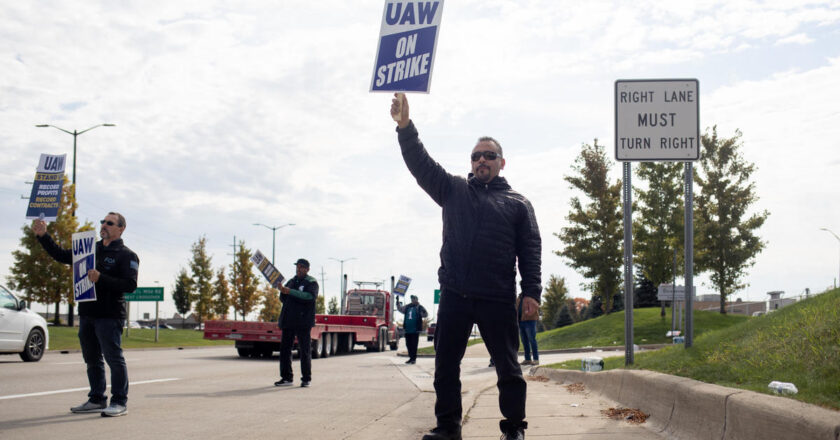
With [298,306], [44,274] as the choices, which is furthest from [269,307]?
[298,306]

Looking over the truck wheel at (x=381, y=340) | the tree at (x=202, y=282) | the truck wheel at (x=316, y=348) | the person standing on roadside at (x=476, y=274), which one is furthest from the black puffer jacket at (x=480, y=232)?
the tree at (x=202, y=282)

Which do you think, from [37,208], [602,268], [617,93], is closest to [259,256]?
[37,208]

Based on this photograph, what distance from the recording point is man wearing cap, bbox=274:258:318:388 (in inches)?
445

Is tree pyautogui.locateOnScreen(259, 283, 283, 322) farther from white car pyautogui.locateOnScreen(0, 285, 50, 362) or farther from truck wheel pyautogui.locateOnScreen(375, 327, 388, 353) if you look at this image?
white car pyautogui.locateOnScreen(0, 285, 50, 362)

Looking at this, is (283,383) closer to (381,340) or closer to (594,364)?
(594,364)

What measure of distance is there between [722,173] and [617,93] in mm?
30684

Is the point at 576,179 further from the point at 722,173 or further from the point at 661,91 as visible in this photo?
the point at 661,91

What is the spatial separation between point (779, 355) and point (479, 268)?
245cm

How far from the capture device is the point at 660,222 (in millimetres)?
35094

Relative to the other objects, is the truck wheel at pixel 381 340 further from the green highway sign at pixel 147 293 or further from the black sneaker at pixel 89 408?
the black sneaker at pixel 89 408

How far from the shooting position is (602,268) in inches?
1495

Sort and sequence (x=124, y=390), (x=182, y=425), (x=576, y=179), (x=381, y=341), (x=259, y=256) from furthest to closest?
(x=576, y=179)
(x=381, y=341)
(x=259, y=256)
(x=124, y=390)
(x=182, y=425)

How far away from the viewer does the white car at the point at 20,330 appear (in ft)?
52.1

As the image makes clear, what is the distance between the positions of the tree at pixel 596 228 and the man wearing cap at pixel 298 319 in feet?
92.5
